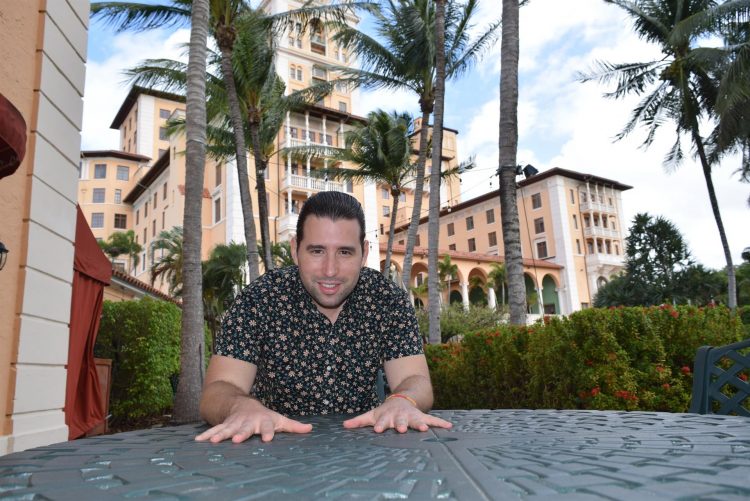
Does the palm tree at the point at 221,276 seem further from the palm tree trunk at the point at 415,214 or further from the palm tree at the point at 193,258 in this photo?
the palm tree at the point at 193,258

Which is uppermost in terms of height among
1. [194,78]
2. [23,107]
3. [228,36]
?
[228,36]

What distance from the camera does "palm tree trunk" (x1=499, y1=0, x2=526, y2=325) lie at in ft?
25.6

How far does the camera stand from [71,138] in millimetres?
5422

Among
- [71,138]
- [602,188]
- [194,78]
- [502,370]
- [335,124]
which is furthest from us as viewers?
[602,188]

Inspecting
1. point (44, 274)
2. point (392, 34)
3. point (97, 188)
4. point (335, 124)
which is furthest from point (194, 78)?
point (97, 188)

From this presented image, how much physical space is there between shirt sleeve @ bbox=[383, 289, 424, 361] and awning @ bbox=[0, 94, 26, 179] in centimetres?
236

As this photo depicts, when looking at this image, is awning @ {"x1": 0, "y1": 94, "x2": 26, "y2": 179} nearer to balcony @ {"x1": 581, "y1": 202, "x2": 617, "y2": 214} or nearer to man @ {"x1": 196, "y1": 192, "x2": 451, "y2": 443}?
man @ {"x1": 196, "y1": 192, "x2": 451, "y2": 443}

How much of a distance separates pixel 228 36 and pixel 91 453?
542 inches

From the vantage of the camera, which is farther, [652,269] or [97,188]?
[97,188]

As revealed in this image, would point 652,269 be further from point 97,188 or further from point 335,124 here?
point 97,188

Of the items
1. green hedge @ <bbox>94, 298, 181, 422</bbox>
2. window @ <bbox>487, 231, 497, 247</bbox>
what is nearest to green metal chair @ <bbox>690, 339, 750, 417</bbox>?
green hedge @ <bbox>94, 298, 181, 422</bbox>

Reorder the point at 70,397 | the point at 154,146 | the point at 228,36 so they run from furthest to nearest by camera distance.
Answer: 1. the point at 154,146
2. the point at 228,36
3. the point at 70,397

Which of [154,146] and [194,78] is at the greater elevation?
[154,146]

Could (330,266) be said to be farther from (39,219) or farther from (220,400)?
(39,219)
